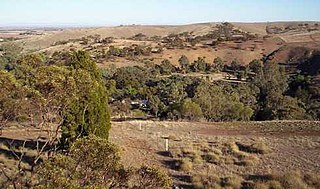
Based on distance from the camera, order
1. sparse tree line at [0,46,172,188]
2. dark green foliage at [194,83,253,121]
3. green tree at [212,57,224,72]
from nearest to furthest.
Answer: sparse tree line at [0,46,172,188], dark green foliage at [194,83,253,121], green tree at [212,57,224,72]

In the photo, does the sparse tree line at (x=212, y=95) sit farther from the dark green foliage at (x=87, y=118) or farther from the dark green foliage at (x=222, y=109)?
the dark green foliage at (x=87, y=118)

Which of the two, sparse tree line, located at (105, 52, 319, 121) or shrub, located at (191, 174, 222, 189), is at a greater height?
shrub, located at (191, 174, 222, 189)

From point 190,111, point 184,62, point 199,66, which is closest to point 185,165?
point 190,111

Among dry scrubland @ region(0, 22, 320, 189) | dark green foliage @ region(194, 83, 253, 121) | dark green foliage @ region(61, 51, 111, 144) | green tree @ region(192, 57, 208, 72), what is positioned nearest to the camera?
dry scrubland @ region(0, 22, 320, 189)

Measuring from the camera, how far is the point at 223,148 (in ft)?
62.4

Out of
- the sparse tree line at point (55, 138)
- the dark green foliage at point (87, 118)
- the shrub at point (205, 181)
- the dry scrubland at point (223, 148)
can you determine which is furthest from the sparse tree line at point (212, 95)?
the sparse tree line at point (55, 138)

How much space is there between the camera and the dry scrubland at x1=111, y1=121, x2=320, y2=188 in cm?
1608

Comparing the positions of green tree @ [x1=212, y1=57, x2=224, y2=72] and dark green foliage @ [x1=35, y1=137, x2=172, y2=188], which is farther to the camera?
green tree @ [x1=212, y1=57, x2=224, y2=72]

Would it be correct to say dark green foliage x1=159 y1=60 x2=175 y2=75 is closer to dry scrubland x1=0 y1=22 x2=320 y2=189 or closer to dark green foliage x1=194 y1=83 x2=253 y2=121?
dark green foliage x1=194 y1=83 x2=253 y2=121

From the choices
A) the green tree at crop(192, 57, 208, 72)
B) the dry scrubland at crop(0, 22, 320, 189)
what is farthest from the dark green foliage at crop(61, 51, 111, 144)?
the green tree at crop(192, 57, 208, 72)

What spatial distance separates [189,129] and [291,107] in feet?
37.9

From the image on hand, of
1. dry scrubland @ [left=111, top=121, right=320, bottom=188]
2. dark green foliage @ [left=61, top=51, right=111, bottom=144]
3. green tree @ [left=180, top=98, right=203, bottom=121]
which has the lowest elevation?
green tree @ [left=180, top=98, right=203, bottom=121]

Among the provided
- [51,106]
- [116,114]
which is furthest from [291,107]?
[51,106]

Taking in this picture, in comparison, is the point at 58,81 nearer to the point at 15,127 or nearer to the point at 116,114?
the point at 15,127
